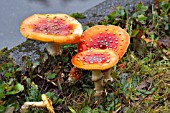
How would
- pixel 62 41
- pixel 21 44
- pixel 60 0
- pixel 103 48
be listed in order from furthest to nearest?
pixel 60 0
pixel 21 44
pixel 103 48
pixel 62 41

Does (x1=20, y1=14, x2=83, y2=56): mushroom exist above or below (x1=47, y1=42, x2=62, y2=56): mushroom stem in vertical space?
above

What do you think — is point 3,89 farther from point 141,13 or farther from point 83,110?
point 141,13

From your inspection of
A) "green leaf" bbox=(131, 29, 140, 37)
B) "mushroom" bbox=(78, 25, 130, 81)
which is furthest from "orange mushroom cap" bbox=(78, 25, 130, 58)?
"green leaf" bbox=(131, 29, 140, 37)

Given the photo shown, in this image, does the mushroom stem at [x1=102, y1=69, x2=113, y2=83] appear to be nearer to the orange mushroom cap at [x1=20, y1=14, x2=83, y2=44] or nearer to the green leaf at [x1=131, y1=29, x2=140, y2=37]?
the orange mushroom cap at [x1=20, y1=14, x2=83, y2=44]

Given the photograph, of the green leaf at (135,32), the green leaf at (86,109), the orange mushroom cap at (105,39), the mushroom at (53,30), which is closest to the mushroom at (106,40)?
the orange mushroom cap at (105,39)

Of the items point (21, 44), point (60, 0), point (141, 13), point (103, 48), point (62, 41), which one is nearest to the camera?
point (62, 41)

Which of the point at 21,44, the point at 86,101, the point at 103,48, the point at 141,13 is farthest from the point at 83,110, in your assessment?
the point at 141,13

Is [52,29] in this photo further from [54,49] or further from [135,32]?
[135,32]
